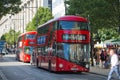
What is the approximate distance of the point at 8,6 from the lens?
1112 inches

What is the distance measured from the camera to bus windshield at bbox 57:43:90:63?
28.9m

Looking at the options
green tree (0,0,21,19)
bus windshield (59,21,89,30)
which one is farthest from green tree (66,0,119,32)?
green tree (0,0,21,19)

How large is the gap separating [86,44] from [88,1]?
29.9 feet

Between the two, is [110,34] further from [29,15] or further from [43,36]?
[29,15]

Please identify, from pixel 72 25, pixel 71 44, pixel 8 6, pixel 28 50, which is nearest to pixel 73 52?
pixel 71 44

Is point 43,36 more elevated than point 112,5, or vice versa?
point 112,5

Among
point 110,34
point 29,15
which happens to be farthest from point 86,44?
point 29,15

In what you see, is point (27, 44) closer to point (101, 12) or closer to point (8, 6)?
point (101, 12)

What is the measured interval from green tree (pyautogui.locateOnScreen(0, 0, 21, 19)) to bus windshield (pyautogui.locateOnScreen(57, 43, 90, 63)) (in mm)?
3696

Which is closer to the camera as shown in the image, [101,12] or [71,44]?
[71,44]

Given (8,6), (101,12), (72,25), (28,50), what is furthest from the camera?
(28,50)

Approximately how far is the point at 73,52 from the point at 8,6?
5.20 meters

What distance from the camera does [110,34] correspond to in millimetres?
59094

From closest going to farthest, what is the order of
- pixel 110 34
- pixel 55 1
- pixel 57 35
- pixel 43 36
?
pixel 57 35 < pixel 43 36 < pixel 110 34 < pixel 55 1
